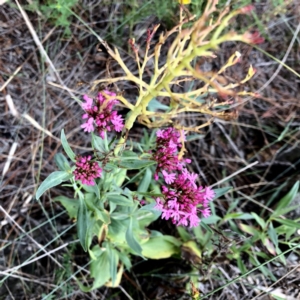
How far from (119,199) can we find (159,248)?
733 mm

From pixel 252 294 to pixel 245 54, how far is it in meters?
1.57

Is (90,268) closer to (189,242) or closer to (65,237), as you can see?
(65,237)

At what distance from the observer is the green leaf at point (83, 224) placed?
6.09 feet

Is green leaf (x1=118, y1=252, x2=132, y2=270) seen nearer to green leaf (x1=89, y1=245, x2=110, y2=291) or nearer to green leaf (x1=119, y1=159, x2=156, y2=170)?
green leaf (x1=89, y1=245, x2=110, y2=291)

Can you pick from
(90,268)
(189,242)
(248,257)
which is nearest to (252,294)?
(248,257)

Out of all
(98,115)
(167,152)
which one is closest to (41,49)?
(98,115)

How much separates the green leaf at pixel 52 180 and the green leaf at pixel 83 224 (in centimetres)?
19

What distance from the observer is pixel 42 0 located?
9.04ft

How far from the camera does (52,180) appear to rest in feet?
5.76

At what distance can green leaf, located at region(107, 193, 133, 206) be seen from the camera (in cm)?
198

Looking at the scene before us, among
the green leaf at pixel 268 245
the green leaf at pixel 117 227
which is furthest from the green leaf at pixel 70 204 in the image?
the green leaf at pixel 268 245

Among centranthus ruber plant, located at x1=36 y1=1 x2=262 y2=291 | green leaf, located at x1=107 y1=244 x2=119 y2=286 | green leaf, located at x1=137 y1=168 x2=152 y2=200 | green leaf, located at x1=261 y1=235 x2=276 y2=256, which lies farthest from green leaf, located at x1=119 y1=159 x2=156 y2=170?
green leaf, located at x1=261 y1=235 x2=276 y2=256

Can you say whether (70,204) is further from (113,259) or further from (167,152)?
(167,152)

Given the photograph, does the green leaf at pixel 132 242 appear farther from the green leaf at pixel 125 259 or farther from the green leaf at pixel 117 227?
the green leaf at pixel 125 259
